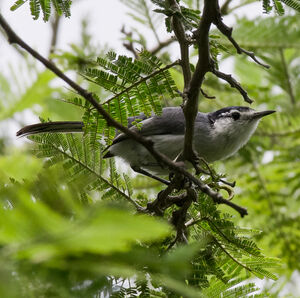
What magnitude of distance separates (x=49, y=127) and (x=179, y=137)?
123 cm

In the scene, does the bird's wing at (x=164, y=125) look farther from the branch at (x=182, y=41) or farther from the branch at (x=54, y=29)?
the branch at (x=54, y=29)

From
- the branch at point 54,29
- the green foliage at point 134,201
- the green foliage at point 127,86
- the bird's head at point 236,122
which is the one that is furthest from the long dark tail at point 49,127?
the branch at point 54,29

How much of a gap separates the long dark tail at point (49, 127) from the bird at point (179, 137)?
416 millimetres

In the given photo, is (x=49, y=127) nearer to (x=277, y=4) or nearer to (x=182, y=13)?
(x=182, y=13)

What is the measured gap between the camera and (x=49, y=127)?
336 centimetres

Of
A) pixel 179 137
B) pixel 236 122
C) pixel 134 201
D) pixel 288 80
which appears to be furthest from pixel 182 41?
pixel 288 80

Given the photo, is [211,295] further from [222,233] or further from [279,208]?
[279,208]

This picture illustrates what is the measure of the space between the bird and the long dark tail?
1.36ft

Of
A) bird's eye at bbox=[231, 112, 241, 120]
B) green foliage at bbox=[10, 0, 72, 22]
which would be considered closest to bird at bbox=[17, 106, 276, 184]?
bird's eye at bbox=[231, 112, 241, 120]

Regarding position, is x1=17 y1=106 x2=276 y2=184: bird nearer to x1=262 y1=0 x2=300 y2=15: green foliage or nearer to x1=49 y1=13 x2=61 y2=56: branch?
x1=262 y1=0 x2=300 y2=15: green foliage

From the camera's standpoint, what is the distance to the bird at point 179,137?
13.6 feet

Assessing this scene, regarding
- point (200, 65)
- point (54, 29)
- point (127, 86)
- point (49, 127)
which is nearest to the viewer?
point (200, 65)

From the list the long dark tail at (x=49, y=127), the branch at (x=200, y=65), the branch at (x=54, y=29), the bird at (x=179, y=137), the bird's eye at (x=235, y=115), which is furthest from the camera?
the branch at (x=54, y=29)

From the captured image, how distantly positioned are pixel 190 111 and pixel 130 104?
0.50 m
